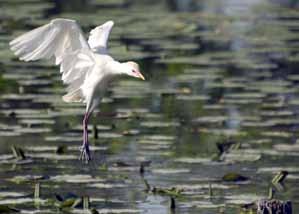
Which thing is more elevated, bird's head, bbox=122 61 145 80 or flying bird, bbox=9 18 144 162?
flying bird, bbox=9 18 144 162

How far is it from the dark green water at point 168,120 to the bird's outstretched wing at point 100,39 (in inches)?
40.2

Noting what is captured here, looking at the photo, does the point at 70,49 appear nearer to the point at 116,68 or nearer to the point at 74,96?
the point at 74,96

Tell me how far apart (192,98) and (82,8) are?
855 cm

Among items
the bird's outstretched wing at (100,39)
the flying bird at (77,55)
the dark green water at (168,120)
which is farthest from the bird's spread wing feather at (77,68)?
the dark green water at (168,120)

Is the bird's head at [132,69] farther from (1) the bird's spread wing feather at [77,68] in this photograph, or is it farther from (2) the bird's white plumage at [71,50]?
(1) the bird's spread wing feather at [77,68]

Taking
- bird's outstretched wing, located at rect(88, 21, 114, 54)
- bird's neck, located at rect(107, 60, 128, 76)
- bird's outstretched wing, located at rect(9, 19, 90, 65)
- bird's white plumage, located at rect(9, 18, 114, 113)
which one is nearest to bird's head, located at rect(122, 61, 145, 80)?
bird's neck, located at rect(107, 60, 128, 76)

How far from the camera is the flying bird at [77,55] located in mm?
8992

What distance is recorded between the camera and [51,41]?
361 inches

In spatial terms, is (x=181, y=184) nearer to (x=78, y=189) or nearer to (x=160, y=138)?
(x=78, y=189)

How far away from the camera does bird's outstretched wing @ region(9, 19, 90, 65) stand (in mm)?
9000

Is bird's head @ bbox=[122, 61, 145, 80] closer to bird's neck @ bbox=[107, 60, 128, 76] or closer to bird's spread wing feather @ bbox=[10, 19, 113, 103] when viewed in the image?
bird's neck @ bbox=[107, 60, 128, 76]

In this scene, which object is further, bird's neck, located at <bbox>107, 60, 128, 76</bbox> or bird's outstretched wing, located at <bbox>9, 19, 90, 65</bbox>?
bird's outstretched wing, located at <bbox>9, 19, 90, 65</bbox>

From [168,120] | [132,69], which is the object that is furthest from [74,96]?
[168,120]

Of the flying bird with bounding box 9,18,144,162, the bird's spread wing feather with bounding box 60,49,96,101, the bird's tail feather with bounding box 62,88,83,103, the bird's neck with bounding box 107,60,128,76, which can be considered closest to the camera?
the bird's neck with bounding box 107,60,128,76
